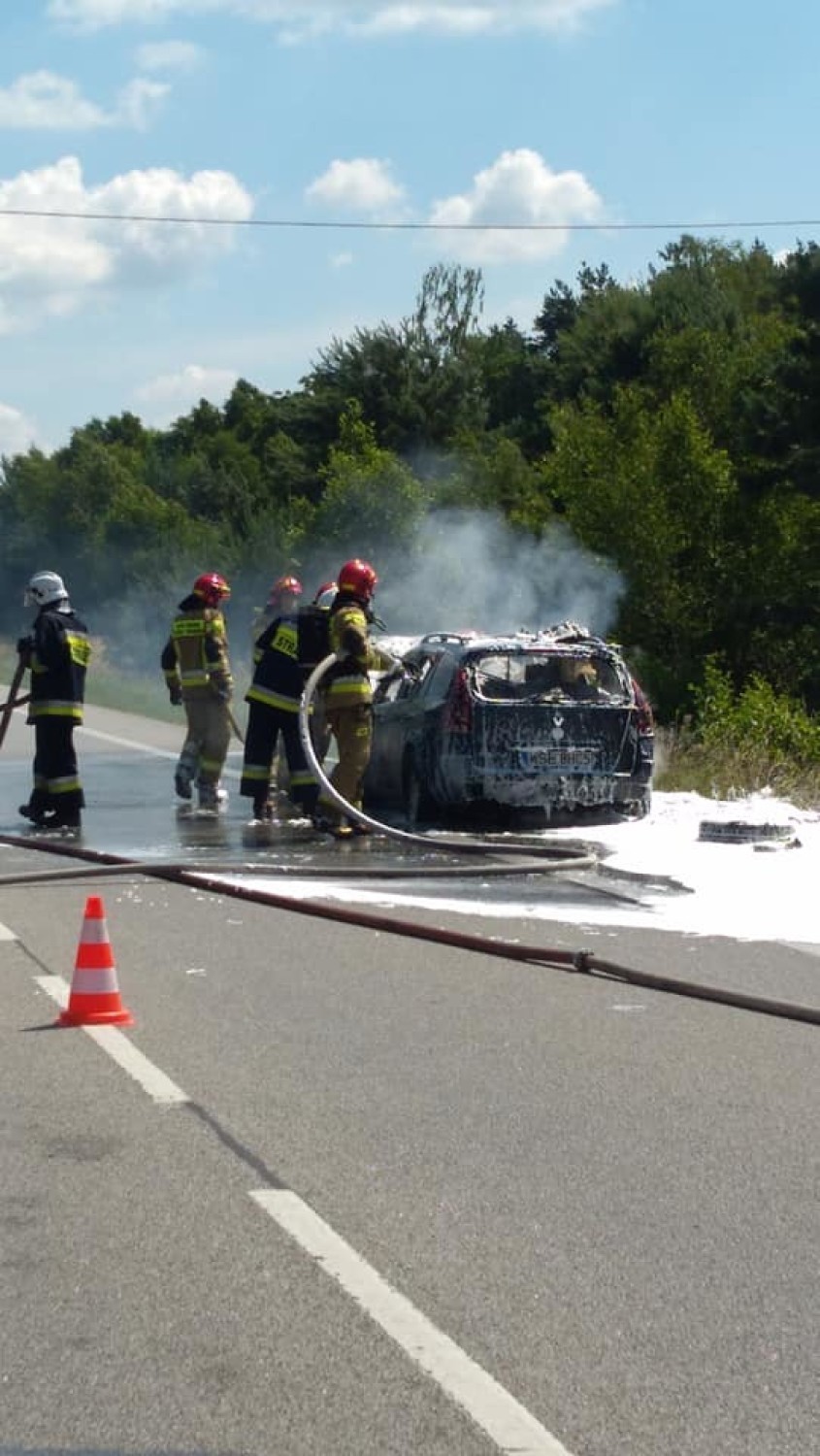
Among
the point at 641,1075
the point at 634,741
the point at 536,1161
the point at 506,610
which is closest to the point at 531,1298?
the point at 536,1161

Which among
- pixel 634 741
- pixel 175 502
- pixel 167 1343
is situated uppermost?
pixel 175 502

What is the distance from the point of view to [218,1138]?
677 cm

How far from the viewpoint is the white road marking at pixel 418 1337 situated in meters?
4.33

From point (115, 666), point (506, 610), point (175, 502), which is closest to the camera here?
point (506, 610)

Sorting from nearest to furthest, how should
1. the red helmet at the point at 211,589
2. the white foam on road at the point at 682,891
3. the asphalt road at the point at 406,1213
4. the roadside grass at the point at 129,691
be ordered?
the asphalt road at the point at 406,1213, the white foam on road at the point at 682,891, the red helmet at the point at 211,589, the roadside grass at the point at 129,691

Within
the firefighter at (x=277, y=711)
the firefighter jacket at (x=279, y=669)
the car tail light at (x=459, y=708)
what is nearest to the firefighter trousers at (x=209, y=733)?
the firefighter at (x=277, y=711)

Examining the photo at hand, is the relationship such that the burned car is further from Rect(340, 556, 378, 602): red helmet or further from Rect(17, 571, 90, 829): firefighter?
Rect(17, 571, 90, 829): firefighter

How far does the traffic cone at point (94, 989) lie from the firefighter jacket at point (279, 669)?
821cm

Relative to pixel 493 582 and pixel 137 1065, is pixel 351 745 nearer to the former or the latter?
pixel 137 1065

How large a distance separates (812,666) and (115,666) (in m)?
18.7

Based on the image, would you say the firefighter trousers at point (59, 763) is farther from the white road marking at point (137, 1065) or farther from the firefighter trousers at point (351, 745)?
the white road marking at point (137, 1065)

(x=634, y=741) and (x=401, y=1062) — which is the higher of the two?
(x=634, y=741)

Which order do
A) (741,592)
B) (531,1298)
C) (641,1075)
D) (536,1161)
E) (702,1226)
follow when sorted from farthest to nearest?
(741,592) < (641,1075) < (536,1161) < (702,1226) < (531,1298)

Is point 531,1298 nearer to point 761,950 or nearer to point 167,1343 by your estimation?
point 167,1343
